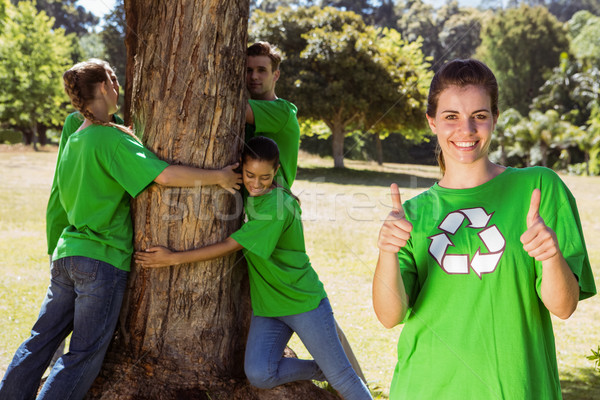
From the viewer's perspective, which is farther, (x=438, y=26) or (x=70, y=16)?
(x=70, y=16)

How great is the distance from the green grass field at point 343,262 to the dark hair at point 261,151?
2.34 meters

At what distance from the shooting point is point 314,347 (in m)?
3.07

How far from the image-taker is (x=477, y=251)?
1.84 m

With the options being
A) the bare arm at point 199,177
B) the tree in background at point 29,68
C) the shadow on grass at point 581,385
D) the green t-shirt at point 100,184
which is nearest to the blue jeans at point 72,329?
the green t-shirt at point 100,184

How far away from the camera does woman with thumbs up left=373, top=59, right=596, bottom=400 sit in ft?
5.70

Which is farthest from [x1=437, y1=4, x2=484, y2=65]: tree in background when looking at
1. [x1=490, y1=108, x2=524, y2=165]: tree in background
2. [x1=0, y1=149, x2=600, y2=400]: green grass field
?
[x1=0, y1=149, x2=600, y2=400]: green grass field

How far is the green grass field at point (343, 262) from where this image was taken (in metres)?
5.10

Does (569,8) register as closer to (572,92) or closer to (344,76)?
(572,92)

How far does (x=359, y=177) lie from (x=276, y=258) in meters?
18.4

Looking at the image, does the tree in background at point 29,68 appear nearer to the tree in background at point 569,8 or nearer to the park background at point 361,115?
the park background at point 361,115

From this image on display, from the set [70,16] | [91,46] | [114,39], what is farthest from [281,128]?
[70,16]

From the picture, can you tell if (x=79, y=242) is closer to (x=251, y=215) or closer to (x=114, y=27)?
(x=251, y=215)

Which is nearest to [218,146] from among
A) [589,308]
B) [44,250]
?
[589,308]

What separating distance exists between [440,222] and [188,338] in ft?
6.07
